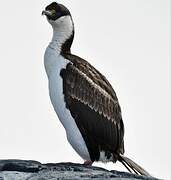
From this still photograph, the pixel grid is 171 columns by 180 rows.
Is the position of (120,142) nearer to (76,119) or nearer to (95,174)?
(76,119)

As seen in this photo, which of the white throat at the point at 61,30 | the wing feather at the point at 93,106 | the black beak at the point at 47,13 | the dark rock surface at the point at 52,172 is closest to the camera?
the dark rock surface at the point at 52,172

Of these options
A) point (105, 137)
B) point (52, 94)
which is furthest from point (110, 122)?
point (52, 94)

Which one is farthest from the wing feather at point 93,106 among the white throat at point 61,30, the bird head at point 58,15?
the bird head at point 58,15

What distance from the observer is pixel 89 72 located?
15.7m

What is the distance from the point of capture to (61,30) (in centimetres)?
1584

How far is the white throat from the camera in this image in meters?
15.7

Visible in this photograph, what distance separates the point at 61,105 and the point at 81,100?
502 millimetres

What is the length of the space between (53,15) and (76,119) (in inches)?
89.9

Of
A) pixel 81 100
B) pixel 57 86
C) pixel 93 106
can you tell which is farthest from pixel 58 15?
pixel 93 106

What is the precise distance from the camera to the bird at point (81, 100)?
15.4 meters

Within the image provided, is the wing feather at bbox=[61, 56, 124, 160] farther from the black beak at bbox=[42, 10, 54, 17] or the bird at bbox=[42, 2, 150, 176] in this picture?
the black beak at bbox=[42, 10, 54, 17]

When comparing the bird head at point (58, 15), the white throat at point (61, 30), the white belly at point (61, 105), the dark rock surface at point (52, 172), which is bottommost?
the dark rock surface at point (52, 172)

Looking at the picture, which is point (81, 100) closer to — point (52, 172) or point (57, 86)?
point (57, 86)

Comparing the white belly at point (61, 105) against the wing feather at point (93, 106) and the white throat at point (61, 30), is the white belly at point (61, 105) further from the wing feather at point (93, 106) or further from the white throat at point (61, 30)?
the white throat at point (61, 30)
